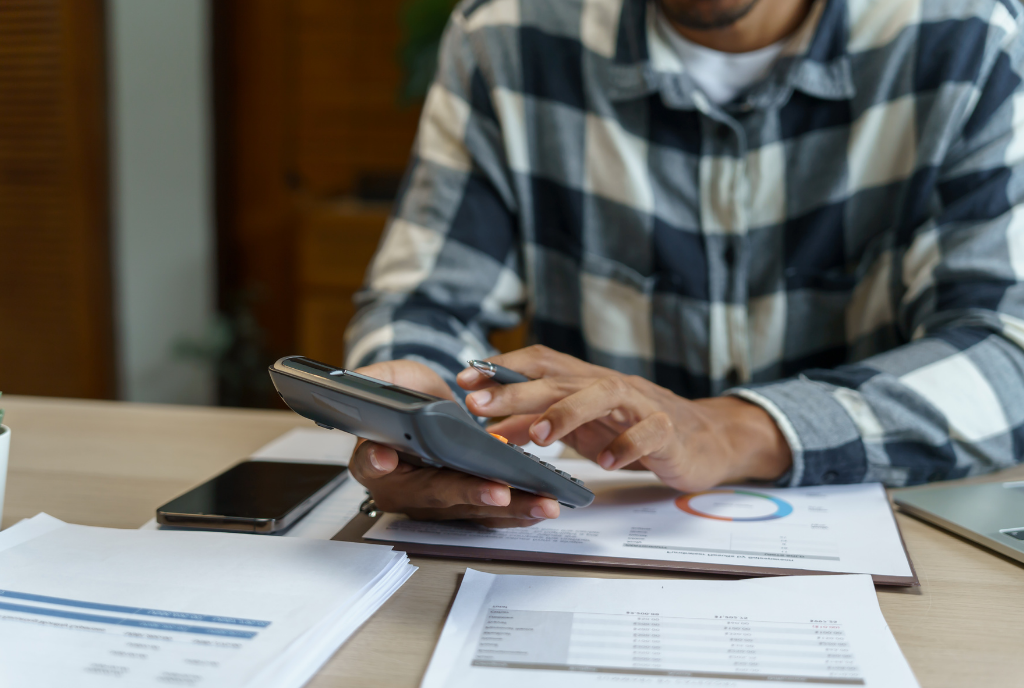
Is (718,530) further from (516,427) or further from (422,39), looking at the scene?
(422,39)

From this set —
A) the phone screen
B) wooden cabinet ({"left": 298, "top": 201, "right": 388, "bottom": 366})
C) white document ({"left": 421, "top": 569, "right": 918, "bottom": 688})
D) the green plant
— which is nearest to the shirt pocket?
the phone screen

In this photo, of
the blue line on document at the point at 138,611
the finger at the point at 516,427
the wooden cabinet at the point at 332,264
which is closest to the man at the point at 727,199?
the finger at the point at 516,427

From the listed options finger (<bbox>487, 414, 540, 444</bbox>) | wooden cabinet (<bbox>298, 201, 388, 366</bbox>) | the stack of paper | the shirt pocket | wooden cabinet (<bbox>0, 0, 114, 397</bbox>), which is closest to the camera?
the stack of paper

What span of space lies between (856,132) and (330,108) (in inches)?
92.5

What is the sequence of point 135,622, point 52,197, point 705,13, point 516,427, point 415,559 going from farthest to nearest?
point 52,197 → point 705,13 → point 516,427 → point 415,559 → point 135,622

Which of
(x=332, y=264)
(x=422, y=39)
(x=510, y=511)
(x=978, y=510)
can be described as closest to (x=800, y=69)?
(x=978, y=510)

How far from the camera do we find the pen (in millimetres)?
548

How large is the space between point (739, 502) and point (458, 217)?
52 centimetres

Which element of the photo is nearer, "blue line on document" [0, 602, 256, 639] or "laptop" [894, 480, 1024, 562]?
"blue line on document" [0, 602, 256, 639]

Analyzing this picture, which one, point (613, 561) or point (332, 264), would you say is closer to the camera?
point (613, 561)

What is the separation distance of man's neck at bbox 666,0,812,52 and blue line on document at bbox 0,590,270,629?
0.81 meters

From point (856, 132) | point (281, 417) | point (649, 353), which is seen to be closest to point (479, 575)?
point (281, 417)

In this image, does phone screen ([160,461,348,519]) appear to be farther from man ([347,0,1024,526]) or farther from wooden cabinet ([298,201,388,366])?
wooden cabinet ([298,201,388,366])

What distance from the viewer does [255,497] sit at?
2.06ft
